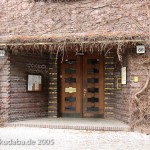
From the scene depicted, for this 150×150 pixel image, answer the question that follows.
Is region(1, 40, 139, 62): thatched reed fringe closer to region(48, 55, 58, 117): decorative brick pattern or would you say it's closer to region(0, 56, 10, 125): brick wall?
region(0, 56, 10, 125): brick wall

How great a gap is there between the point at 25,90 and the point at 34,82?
55cm

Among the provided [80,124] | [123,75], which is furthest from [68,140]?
[123,75]

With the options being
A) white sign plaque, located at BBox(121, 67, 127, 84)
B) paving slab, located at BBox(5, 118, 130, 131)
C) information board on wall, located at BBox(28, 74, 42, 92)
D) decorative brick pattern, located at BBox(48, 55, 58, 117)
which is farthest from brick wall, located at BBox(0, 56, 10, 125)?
white sign plaque, located at BBox(121, 67, 127, 84)

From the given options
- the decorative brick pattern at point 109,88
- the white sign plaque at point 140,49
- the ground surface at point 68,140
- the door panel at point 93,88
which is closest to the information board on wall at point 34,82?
the door panel at point 93,88

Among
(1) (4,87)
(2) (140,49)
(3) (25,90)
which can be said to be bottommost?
(3) (25,90)

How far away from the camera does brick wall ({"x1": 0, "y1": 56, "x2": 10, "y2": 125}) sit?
11.7 m

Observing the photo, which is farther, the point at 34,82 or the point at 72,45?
the point at 34,82

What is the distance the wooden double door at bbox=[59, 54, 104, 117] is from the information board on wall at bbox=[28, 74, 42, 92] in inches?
38.9

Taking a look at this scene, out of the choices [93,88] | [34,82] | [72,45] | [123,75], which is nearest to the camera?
[72,45]

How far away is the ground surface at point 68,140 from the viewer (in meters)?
8.33

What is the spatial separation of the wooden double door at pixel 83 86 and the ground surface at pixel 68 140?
2.59 meters

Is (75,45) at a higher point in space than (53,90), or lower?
higher

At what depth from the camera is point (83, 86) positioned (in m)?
13.2

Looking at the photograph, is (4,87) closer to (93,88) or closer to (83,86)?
(83,86)
